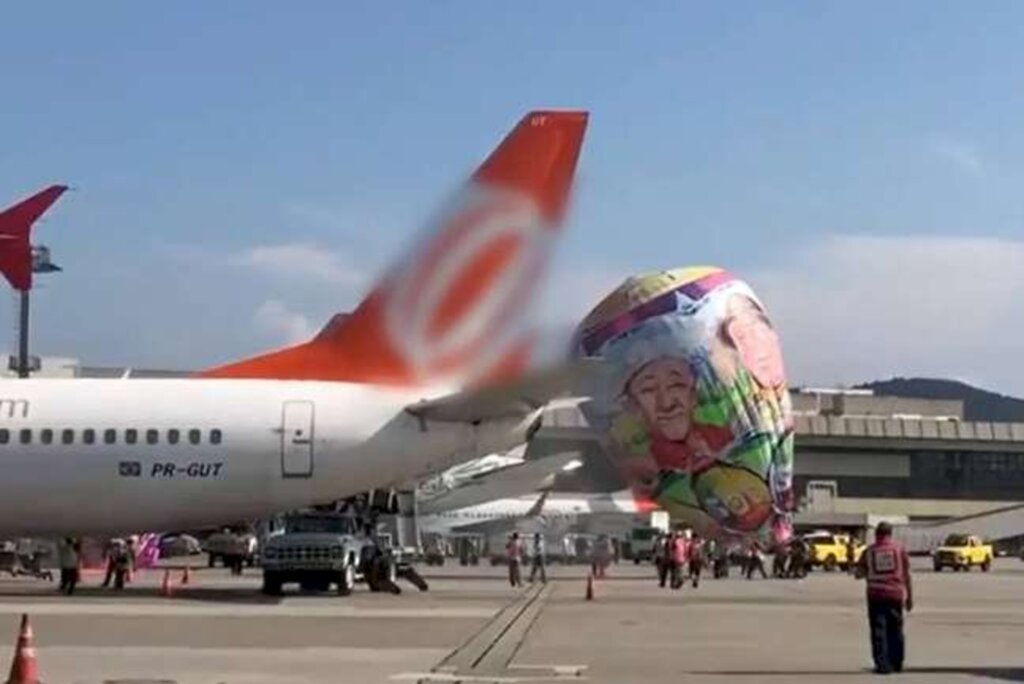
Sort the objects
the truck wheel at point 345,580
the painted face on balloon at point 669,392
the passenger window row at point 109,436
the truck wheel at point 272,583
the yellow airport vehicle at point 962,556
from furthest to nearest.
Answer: the painted face on balloon at point 669,392
the yellow airport vehicle at point 962,556
the truck wheel at point 272,583
the truck wheel at point 345,580
the passenger window row at point 109,436

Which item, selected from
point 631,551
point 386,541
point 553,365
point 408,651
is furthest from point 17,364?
point 408,651

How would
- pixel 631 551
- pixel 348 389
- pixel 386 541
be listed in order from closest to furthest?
1. pixel 348 389
2. pixel 386 541
3. pixel 631 551

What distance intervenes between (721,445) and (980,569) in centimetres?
1226

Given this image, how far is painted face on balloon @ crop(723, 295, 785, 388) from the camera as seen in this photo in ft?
261

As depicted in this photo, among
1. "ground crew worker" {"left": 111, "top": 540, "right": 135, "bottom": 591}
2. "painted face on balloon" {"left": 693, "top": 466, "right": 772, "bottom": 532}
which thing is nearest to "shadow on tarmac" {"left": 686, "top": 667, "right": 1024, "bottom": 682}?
"ground crew worker" {"left": 111, "top": 540, "right": 135, "bottom": 591}

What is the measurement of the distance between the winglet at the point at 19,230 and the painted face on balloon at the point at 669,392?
38.8m

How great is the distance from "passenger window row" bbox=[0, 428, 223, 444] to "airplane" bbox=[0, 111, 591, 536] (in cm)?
3

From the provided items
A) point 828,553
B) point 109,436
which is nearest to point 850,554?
point 828,553

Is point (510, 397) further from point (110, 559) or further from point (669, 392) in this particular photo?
point (669, 392)

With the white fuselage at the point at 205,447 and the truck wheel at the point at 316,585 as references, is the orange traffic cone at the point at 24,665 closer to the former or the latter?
the white fuselage at the point at 205,447

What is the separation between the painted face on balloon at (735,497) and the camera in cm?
7750

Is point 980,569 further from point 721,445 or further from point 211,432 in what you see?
point 211,432

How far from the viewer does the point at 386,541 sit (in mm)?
40562

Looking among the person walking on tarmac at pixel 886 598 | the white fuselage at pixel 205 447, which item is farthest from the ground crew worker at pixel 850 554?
the person walking on tarmac at pixel 886 598
